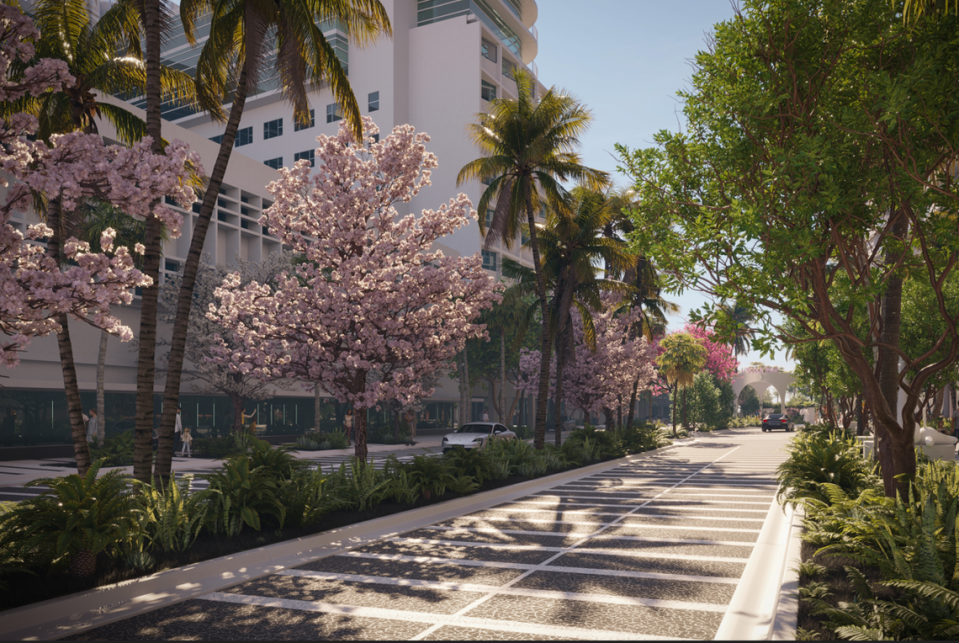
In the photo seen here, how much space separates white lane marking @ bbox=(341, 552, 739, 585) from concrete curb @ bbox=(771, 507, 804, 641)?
2.21 ft

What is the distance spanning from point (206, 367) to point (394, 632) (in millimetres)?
27137

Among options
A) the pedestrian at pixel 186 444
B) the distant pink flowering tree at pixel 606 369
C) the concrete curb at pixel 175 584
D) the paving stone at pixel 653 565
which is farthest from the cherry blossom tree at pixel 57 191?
the distant pink flowering tree at pixel 606 369

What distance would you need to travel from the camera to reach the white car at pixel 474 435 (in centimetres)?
2672

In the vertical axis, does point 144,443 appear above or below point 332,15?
below

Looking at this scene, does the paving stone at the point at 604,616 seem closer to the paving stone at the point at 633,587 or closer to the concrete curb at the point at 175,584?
the paving stone at the point at 633,587

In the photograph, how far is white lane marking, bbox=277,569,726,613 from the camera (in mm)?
7121

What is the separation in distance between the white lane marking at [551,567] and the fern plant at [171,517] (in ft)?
7.03

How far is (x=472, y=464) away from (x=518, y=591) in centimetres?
930

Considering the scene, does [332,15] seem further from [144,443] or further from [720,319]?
[720,319]

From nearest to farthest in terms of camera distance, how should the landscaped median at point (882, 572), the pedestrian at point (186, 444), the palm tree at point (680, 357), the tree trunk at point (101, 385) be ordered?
the landscaped median at point (882, 572), the tree trunk at point (101, 385), the pedestrian at point (186, 444), the palm tree at point (680, 357)

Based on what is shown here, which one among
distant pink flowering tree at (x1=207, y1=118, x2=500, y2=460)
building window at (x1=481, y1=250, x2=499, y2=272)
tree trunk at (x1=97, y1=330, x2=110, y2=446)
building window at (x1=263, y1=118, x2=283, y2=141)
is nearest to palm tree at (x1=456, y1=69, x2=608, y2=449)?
distant pink flowering tree at (x1=207, y1=118, x2=500, y2=460)

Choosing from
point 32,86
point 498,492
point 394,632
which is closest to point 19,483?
point 498,492

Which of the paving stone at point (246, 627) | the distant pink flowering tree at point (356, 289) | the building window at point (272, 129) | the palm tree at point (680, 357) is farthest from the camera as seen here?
the building window at point (272, 129)

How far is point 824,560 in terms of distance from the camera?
27.5 ft
